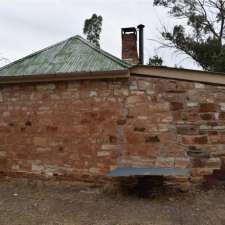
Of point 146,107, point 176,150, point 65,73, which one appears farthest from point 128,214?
point 65,73

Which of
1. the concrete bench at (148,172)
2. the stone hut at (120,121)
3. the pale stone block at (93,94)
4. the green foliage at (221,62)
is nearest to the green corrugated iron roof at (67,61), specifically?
the stone hut at (120,121)

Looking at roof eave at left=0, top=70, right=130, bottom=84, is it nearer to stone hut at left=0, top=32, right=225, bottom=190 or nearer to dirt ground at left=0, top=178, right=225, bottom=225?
stone hut at left=0, top=32, right=225, bottom=190

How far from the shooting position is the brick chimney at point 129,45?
30.9ft

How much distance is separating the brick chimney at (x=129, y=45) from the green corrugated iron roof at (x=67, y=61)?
1239 millimetres

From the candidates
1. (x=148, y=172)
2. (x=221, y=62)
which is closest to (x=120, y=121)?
(x=148, y=172)

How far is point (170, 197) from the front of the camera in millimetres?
6625

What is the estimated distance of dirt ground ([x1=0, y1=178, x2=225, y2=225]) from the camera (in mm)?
5398

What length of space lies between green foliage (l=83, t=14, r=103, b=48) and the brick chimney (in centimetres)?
1035

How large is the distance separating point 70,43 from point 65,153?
3217 millimetres

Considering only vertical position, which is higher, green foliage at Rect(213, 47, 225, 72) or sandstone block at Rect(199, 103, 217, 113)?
green foliage at Rect(213, 47, 225, 72)

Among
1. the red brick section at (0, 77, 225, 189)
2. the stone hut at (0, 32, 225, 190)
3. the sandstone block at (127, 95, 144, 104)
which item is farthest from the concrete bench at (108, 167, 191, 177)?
the sandstone block at (127, 95, 144, 104)

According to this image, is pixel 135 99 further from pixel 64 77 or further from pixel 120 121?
pixel 64 77

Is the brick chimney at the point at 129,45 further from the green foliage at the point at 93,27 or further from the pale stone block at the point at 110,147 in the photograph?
the green foliage at the point at 93,27

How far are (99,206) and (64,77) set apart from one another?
2962mm
